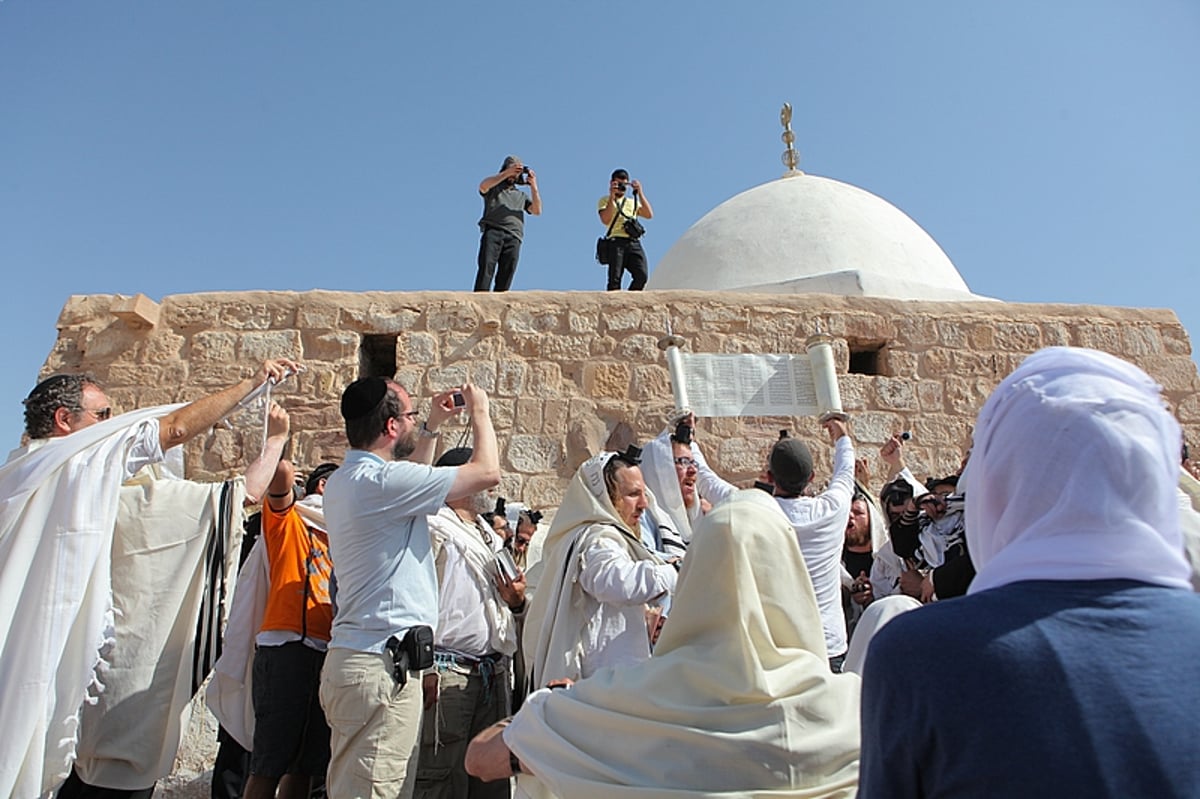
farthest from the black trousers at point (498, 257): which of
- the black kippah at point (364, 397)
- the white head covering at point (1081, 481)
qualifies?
the white head covering at point (1081, 481)

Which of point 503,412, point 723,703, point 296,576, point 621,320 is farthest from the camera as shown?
point 621,320

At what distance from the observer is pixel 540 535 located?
5.13 meters

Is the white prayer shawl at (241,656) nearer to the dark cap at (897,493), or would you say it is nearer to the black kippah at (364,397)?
the black kippah at (364,397)

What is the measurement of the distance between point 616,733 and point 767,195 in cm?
878

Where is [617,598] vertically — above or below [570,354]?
below

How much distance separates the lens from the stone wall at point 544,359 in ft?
18.5

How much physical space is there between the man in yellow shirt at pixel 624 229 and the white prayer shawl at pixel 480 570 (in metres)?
4.28

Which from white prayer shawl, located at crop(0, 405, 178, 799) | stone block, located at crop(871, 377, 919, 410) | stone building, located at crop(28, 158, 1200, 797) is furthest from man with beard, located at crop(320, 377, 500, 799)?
stone block, located at crop(871, 377, 919, 410)

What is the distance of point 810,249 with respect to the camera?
8633mm

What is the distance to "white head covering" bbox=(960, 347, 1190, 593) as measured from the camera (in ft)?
3.23

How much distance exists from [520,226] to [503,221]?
0.14 m

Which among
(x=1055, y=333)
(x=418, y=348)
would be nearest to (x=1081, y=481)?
(x=418, y=348)

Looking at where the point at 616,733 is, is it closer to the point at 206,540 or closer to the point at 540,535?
the point at 206,540

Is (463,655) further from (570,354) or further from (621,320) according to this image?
(621,320)
